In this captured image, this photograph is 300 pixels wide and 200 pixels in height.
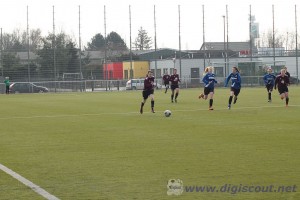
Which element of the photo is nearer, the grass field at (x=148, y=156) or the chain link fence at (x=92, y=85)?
the grass field at (x=148, y=156)

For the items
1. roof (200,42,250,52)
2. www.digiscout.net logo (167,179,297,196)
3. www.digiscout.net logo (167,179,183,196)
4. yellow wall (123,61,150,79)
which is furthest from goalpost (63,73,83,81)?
www.digiscout.net logo (167,179,297,196)

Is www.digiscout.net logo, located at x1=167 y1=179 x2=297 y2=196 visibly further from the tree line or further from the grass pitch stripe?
the tree line

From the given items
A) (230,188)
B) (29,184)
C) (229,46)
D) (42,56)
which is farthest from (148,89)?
(229,46)

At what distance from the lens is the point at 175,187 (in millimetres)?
9109

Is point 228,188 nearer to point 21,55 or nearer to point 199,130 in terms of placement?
point 199,130

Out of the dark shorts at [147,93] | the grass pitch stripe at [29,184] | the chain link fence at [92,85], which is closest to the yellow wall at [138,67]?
the chain link fence at [92,85]

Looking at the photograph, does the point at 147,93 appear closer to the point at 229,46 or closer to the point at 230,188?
the point at 230,188

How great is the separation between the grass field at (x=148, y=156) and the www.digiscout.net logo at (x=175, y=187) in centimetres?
8

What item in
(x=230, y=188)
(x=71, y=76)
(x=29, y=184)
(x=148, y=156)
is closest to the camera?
(x=230, y=188)

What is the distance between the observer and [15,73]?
68500 mm

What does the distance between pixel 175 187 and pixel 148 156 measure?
344 centimetres

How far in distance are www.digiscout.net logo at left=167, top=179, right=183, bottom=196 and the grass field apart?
79 millimetres

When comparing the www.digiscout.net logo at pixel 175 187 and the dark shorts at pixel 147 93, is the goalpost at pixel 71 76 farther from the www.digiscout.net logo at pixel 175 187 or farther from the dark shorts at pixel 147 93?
the www.digiscout.net logo at pixel 175 187

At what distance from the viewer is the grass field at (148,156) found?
9.24 meters
